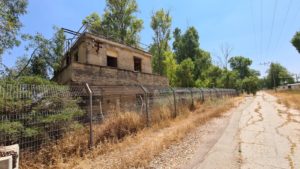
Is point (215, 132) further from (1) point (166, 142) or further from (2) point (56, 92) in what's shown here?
(2) point (56, 92)

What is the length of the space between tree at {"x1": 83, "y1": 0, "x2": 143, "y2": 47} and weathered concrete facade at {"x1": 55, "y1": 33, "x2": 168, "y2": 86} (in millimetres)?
12442

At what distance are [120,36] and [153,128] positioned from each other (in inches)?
942

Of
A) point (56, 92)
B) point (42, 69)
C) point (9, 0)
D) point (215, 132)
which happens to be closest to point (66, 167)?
point (56, 92)

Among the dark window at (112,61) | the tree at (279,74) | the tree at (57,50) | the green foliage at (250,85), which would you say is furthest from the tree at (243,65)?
the tree at (57,50)

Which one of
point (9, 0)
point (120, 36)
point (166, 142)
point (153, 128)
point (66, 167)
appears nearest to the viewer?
point (66, 167)

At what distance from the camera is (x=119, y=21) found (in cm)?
Answer: 2886

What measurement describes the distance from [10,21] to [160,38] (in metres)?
26.7

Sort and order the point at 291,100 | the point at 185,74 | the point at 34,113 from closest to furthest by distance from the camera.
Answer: the point at 34,113 < the point at 291,100 < the point at 185,74

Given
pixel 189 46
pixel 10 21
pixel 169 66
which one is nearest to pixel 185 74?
pixel 169 66

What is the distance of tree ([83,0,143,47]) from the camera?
28734 millimetres

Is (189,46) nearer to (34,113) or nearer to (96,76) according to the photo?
(96,76)

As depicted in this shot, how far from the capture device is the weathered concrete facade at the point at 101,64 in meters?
10.4

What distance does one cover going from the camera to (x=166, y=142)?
5.41 metres

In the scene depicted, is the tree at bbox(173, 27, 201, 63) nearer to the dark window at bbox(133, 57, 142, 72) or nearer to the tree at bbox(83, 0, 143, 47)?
the tree at bbox(83, 0, 143, 47)
